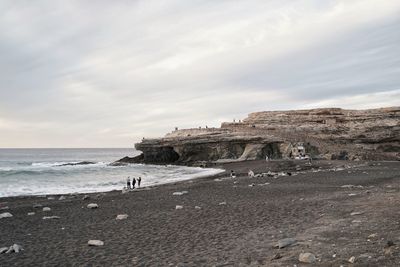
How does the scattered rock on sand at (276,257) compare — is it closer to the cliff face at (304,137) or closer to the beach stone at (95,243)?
the beach stone at (95,243)

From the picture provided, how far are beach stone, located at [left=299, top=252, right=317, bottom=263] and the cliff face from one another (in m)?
50.7

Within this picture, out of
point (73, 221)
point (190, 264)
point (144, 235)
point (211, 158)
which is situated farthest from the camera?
point (211, 158)

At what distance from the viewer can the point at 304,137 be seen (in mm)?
61750

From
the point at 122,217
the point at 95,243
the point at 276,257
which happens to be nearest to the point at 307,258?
the point at 276,257

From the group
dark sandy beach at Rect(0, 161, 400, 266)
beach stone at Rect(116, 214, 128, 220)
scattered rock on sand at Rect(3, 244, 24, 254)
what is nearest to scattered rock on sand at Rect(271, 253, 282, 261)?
dark sandy beach at Rect(0, 161, 400, 266)

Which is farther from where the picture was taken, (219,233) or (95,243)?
(219,233)

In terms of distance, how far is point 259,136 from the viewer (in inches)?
2403

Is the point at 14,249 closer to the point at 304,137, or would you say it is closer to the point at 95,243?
the point at 95,243

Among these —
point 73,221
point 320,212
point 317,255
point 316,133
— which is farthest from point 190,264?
point 316,133

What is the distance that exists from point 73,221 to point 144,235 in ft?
15.9

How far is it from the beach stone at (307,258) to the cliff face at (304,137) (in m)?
50.7

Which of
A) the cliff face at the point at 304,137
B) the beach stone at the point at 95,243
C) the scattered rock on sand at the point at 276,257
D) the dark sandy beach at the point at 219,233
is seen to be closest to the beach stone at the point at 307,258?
the dark sandy beach at the point at 219,233

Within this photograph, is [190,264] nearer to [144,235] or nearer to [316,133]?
[144,235]

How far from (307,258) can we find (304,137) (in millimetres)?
55566
